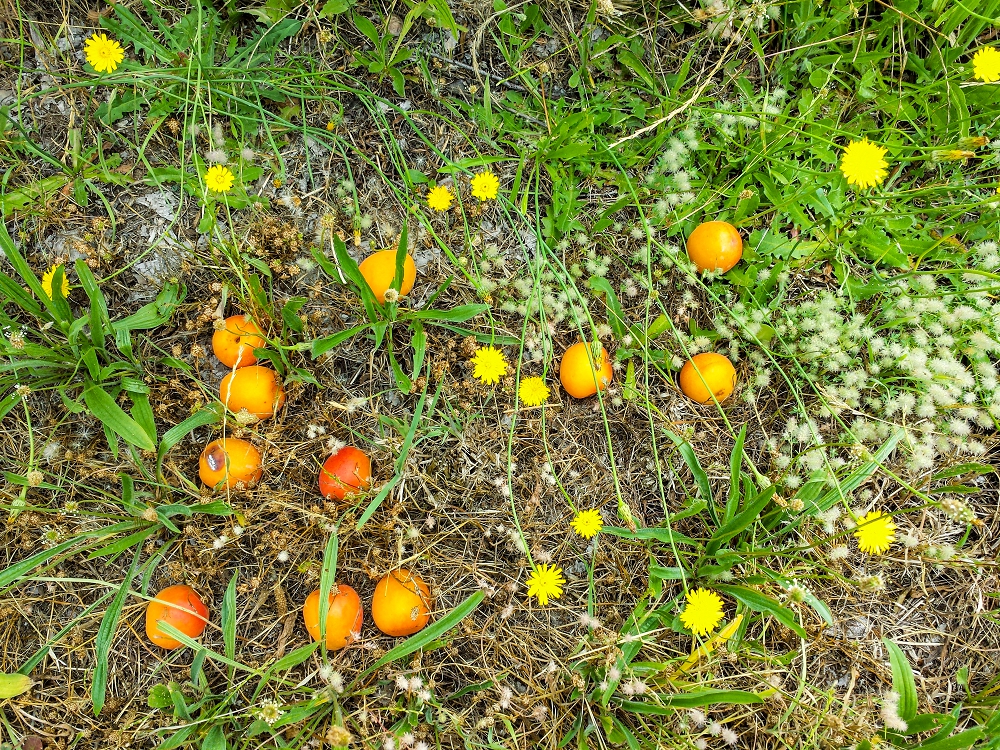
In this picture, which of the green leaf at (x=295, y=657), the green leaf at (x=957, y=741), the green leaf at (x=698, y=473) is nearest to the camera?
the green leaf at (x=957, y=741)

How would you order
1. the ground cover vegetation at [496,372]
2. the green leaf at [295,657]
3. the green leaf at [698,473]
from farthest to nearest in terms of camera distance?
the green leaf at [698,473]
the ground cover vegetation at [496,372]
the green leaf at [295,657]

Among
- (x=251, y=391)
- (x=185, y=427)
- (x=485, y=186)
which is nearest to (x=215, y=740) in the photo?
(x=185, y=427)

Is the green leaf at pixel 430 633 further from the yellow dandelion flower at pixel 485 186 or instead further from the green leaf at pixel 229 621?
the yellow dandelion flower at pixel 485 186

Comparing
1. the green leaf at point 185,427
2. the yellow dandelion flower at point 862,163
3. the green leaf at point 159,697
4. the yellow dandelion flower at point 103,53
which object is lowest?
the green leaf at point 159,697

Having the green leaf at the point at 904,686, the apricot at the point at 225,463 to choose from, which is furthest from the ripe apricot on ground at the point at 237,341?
the green leaf at the point at 904,686

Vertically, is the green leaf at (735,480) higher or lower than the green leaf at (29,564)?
higher

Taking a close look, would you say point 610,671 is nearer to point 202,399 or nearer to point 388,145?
point 202,399

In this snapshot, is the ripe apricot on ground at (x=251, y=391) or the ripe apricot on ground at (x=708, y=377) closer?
the ripe apricot on ground at (x=251, y=391)

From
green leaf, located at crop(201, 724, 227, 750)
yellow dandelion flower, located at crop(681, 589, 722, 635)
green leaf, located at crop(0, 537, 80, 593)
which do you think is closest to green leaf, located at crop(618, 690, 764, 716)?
yellow dandelion flower, located at crop(681, 589, 722, 635)
